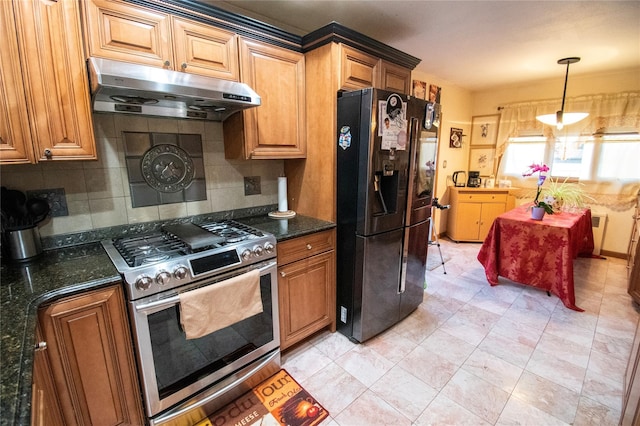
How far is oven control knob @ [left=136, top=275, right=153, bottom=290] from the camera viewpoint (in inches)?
48.3

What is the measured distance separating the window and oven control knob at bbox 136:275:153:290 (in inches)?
201

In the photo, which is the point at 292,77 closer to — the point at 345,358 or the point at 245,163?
the point at 245,163

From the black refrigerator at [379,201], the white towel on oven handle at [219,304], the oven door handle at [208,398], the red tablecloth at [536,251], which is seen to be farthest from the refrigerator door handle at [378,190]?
the red tablecloth at [536,251]

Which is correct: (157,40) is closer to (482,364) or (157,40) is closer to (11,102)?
(11,102)

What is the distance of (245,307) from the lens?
1.55 metres

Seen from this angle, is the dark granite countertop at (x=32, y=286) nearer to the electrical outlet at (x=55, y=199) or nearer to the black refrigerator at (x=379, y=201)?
the electrical outlet at (x=55, y=199)

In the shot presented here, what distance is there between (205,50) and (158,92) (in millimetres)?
472

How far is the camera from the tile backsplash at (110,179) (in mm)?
1527

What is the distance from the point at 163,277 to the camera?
4.20ft

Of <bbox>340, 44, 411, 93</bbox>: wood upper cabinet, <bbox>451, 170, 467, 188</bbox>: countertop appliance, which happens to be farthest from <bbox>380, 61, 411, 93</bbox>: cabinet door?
<bbox>451, 170, 467, 188</bbox>: countertop appliance

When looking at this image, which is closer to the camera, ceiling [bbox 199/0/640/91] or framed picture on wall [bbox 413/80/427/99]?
ceiling [bbox 199/0/640/91]

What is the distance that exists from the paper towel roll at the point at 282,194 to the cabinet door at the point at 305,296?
522mm

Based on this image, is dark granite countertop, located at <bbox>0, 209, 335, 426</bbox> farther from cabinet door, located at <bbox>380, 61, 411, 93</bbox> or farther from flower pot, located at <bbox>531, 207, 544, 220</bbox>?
flower pot, located at <bbox>531, 207, 544, 220</bbox>

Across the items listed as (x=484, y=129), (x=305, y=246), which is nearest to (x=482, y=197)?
(x=484, y=129)
